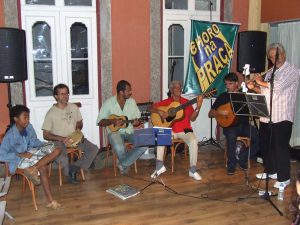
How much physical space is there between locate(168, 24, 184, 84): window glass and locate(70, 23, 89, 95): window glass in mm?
1452

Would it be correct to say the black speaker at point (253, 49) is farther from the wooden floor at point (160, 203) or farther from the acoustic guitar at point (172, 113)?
the wooden floor at point (160, 203)

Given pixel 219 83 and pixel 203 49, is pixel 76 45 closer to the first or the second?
pixel 203 49

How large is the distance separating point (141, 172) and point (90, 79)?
1710mm

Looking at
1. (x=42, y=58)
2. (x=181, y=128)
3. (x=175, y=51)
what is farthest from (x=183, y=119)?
(x=42, y=58)

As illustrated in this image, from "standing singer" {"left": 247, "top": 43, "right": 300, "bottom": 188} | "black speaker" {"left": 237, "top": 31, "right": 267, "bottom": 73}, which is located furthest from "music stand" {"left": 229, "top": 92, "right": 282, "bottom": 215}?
"black speaker" {"left": 237, "top": 31, "right": 267, "bottom": 73}

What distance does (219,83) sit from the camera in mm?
6422

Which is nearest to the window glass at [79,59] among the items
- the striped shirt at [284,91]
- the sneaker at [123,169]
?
the sneaker at [123,169]

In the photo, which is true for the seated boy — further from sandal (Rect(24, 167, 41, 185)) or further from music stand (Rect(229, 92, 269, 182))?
music stand (Rect(229, 92, 269, 182))

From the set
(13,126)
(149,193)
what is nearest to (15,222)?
(13,126)

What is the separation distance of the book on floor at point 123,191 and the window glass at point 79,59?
75.9 inches

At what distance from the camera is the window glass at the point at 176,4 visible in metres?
6.19

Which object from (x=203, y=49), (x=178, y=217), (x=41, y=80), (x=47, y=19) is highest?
(x=47, y=19)

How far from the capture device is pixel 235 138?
5145 millimetres

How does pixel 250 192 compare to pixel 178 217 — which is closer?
pixel 178 217
